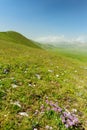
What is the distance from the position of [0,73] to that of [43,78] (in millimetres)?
3633

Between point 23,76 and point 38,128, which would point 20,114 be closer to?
point 38,128

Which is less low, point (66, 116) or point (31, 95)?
point (31, 95)

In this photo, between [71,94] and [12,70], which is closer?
[71,94]

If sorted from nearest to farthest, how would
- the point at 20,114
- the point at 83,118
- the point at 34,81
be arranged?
the point at 20,114, the point at 83,118, the point at 34,81

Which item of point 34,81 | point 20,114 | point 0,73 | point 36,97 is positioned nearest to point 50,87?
point 34,81

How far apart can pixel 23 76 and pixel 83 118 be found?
6.66 m

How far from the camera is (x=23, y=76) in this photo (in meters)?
16.9

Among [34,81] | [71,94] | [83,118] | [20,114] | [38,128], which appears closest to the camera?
[38,128]

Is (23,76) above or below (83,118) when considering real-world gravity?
above

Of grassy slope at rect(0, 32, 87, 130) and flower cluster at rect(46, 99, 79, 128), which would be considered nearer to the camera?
grassy slope at rect(0, 32, 87, 130)

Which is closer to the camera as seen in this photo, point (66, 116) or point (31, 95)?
point (66, 116)

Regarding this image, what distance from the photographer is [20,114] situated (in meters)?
10.8

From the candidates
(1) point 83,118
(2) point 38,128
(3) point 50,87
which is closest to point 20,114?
(2) point 38,128

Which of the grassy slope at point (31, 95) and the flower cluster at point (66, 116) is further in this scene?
the flower cluster at point (66, 116)
